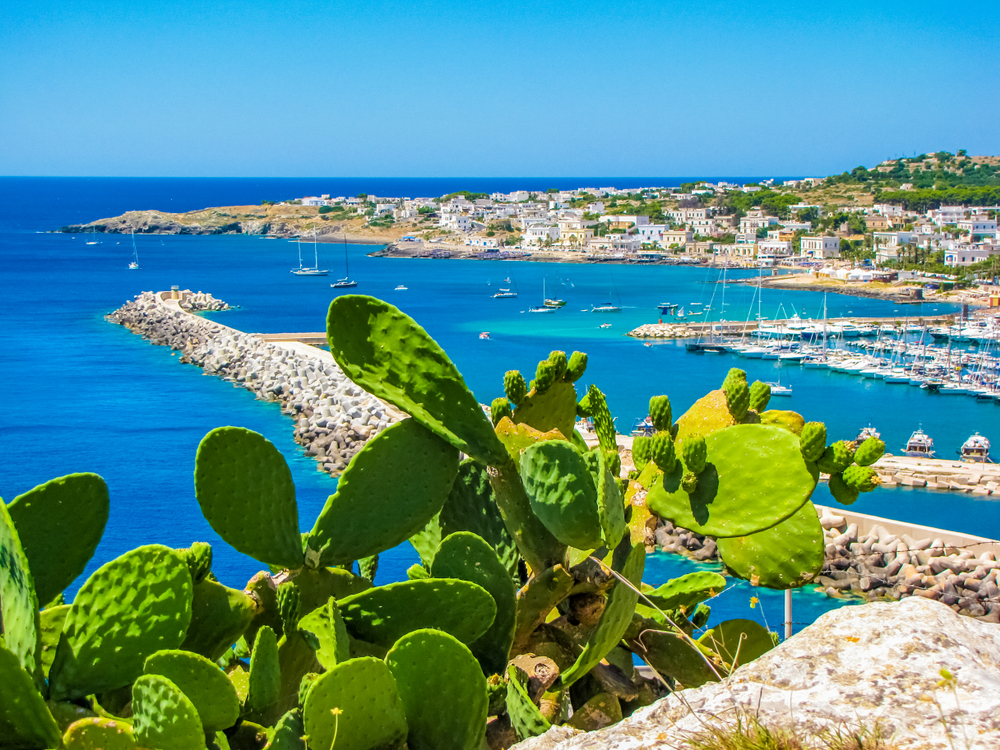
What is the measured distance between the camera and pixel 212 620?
1.55 metres

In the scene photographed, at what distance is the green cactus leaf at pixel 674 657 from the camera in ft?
6.33

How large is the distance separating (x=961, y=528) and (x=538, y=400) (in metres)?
15.2

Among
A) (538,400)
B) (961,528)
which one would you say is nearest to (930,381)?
(961,528)

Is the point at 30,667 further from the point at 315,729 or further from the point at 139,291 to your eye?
the point at 139,291

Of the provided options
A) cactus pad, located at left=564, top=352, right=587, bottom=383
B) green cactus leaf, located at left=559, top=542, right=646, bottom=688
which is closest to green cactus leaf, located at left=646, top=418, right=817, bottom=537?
green cactus leaf, located at left=559, top=542, right=646, bottom=688

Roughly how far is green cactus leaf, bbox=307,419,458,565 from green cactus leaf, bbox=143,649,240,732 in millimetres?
342

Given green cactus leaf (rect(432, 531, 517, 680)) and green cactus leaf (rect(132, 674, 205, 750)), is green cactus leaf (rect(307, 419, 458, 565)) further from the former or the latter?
green cactus leaf (rect(132, 674, 205, 750))

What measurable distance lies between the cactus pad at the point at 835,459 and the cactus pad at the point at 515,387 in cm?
65

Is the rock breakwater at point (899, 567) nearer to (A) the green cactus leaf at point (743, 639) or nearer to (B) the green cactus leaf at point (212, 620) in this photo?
(A) the green cactus leaf at point (743, 639)

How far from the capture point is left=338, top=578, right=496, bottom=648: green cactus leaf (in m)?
1.52

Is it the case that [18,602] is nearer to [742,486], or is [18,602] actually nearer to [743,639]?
[742,486]

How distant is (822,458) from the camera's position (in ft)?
5.95

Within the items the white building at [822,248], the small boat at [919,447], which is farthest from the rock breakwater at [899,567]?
the white building at [822,248]

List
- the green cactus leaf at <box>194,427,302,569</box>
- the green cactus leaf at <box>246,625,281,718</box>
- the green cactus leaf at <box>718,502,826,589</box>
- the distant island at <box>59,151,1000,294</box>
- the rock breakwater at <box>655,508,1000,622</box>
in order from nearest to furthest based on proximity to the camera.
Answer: the green cactus leaf at <box>246,625,281,718</box>, the green cactus leaf at <box>194,427,302,569</box>, the green cactus leaf at <box>718,502,826,589</box>, the rock breakwater at <box>655,508,1000,622</box>, the distant island at <box>59,151,1000,294</box>
